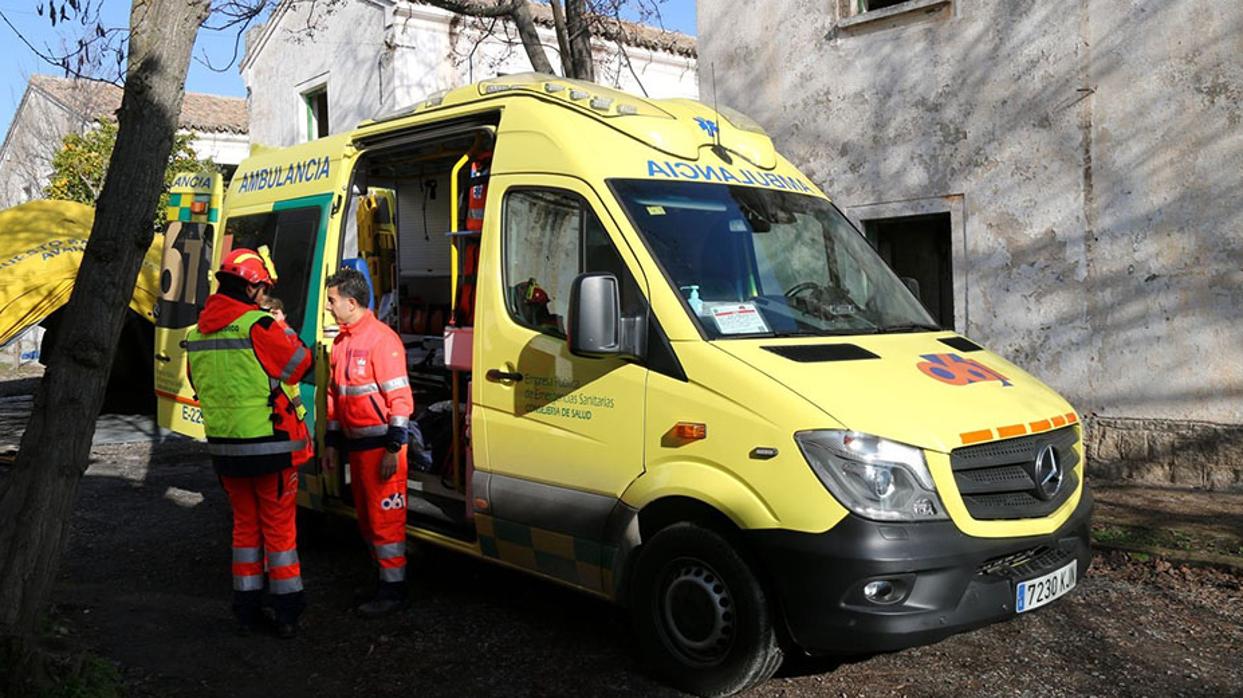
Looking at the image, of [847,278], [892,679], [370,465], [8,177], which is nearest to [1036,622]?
[892,679]

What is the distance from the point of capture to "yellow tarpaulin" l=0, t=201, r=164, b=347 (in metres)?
12.0

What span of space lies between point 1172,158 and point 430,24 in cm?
1096

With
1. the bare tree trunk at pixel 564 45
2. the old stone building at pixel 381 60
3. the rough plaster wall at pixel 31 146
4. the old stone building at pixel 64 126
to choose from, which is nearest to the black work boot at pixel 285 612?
the bare tree trunk at pixel 564 45

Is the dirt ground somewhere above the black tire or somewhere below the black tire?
below

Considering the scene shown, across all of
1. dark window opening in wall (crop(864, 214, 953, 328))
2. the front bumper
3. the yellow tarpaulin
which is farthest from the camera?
the yellow tarpaulin

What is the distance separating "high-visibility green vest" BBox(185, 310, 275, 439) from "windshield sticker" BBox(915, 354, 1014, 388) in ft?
9.89

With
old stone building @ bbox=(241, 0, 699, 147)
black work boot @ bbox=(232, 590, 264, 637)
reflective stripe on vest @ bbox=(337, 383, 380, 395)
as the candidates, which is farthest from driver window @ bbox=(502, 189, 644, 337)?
old stone building @ bbox=(241, 0, 699, 147)

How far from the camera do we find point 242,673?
4480mm

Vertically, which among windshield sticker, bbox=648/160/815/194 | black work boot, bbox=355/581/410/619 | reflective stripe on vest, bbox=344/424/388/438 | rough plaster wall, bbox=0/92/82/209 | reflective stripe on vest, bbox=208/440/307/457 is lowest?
black work boot, bbox=355/581/410/619

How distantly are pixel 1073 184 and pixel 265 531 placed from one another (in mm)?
6574

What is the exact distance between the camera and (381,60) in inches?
605

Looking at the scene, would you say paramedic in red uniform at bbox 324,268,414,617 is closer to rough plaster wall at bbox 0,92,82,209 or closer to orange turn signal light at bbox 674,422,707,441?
orange turn signal light at bbox 674,422,707,441

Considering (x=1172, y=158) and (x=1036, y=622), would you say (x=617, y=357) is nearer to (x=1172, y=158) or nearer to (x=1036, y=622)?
(x=1036, y=622)

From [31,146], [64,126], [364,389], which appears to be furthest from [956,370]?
[31,146]
